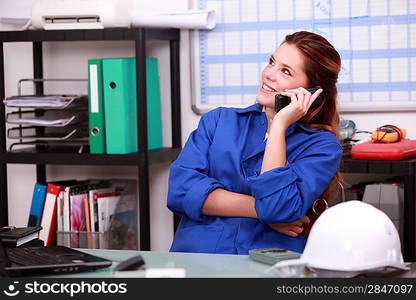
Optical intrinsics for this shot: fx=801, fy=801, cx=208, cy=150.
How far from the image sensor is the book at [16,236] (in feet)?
6.34

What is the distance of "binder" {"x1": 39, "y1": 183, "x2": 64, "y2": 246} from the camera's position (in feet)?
10.7

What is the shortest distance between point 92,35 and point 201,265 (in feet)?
5.35

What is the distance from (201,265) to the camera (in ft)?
5.70

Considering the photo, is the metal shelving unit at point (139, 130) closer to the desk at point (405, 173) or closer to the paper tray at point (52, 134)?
the paper tray at point (52, 134)

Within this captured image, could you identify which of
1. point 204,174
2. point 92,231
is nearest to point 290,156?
point 204,174

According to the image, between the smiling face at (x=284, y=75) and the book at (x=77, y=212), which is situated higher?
the smiling face at (x=284, y=75)

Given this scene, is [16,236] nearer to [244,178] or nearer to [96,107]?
[244,178]

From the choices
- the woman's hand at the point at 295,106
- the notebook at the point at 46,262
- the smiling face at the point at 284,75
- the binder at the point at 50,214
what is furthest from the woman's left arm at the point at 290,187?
the binder at the point at 50,214

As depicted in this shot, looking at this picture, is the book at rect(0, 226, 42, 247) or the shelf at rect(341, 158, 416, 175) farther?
the shelf at rect(341, 158, 416, 175)

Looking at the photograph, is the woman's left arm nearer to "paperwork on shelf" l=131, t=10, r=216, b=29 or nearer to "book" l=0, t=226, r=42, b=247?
"book" l=0, t=226, r=42, b=247

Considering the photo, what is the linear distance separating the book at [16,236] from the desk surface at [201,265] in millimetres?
173

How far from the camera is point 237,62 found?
3.27 meters

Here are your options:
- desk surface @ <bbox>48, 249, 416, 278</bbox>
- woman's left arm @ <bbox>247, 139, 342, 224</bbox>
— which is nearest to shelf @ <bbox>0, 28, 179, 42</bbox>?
woman's left arm @ <bbox>247, 139, 342, 224</bbox>

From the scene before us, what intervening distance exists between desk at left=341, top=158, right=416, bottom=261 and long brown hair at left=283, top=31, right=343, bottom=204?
0.35 m
